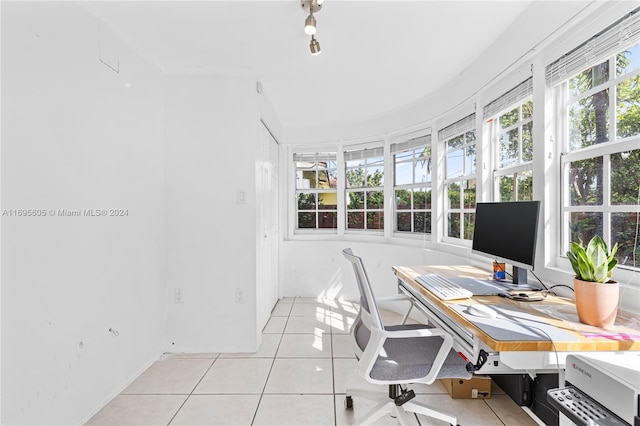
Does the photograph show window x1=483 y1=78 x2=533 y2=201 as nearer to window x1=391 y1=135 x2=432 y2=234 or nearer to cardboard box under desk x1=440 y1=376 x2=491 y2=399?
window x1=391 y1=135 x2=432 y2=234

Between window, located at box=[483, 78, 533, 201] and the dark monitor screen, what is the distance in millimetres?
390

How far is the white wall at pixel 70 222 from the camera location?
1481mm

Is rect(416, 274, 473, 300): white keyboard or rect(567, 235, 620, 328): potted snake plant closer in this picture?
rect(567, 235, 620, 328): potted snake plant

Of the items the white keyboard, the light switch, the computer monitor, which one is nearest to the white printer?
the white keyboard

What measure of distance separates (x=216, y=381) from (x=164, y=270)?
1.09 m

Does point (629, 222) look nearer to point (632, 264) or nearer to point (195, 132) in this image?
point (632, 264)

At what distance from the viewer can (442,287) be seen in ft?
5.81

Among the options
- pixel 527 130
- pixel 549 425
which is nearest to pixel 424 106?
pixel 527 130

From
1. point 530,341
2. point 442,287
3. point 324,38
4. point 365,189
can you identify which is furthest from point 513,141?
point 365,189

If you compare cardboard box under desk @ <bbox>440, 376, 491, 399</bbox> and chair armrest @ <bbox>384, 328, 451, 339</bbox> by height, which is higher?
chair armrest @ <bbox>384, 328, 451, 339</bbox>

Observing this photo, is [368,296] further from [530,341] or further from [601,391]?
[601,391]

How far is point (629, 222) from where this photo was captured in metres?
1.52

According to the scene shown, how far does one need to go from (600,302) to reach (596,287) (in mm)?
62

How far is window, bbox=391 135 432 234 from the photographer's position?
3.58 meters
